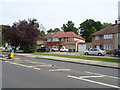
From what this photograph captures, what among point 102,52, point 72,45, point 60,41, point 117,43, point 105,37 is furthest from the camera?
point 60,41

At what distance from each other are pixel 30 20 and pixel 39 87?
120 feet

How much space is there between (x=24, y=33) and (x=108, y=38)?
2178cm

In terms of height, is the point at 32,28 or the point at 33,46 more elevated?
the point at 32,28

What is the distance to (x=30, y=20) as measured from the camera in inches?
1686

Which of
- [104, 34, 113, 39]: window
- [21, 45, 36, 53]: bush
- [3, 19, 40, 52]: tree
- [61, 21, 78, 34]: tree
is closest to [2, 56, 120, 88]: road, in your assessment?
[3, 19, 40, 52]: tree

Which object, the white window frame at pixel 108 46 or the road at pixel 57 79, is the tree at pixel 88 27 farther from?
the road at pixel 57 79

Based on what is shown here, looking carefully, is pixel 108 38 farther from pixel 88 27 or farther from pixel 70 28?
pixel 70 28

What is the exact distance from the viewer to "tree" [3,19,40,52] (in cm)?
4025

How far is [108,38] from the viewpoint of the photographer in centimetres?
4875

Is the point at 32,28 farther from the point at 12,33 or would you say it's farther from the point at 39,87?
the point at 39,87

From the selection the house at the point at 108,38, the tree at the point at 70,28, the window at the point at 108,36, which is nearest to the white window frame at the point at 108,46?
the house at the point at 108,38

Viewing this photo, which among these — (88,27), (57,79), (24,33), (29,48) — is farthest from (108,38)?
(88,27)

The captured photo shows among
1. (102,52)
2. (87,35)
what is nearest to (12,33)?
(102,52)

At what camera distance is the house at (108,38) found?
4675cm
